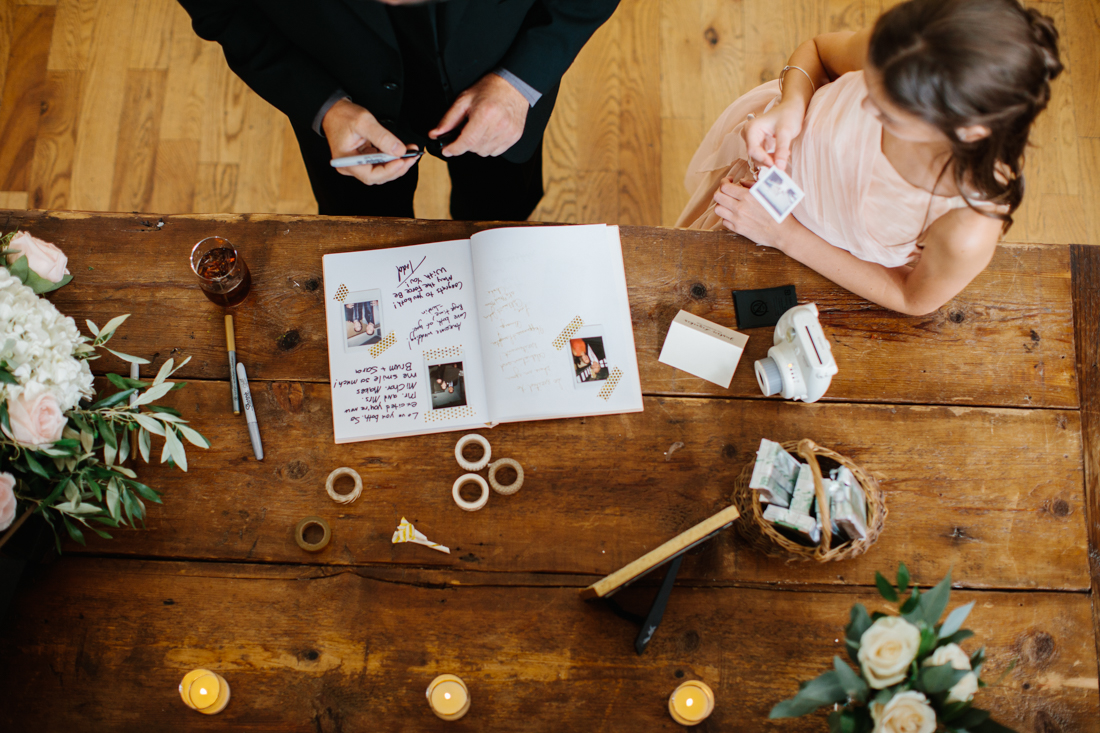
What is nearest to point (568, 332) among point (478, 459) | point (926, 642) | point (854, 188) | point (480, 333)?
point (480, 333)

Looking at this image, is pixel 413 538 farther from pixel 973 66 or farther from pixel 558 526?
pixel 973 66

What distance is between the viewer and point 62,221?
1.24 metres

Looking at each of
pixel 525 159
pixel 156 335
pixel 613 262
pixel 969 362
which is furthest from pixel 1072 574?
pixel 156 335

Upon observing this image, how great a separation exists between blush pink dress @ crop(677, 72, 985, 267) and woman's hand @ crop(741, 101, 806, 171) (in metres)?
0.04

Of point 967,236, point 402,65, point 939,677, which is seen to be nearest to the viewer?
point 939,677

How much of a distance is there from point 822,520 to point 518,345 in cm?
58

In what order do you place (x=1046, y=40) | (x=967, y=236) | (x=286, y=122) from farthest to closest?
(x=286, y=122) < (x=967, y=236) < (x=1046, y=40)

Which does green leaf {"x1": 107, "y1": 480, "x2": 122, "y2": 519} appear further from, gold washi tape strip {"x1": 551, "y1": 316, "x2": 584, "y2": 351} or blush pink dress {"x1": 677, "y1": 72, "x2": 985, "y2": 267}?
blush pink dress {"x1": 677, "y1": 72, "x2": 985, "y2": 267}

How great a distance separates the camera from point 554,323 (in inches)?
47.4

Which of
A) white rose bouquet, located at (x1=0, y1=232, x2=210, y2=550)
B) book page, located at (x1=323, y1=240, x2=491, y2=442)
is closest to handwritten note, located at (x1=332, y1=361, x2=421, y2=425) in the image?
book page, located at (x1=323, y1=240, x2=491, y2=442)

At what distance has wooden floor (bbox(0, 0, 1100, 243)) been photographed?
2.19 m

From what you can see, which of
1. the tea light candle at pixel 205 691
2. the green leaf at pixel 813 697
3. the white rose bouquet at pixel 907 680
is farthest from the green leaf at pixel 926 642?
the tea light candle at pixel 205 691

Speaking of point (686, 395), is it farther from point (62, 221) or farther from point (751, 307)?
point (62, 221)

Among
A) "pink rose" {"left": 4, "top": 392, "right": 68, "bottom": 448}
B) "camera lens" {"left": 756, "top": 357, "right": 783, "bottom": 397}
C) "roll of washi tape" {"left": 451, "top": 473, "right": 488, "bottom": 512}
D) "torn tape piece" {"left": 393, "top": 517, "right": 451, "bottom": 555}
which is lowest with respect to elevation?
"torn tape piece" {"left": 393, "top": 517, "right": 451, "bottom": 555}
